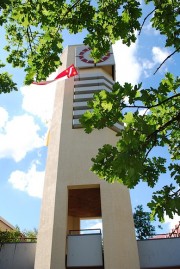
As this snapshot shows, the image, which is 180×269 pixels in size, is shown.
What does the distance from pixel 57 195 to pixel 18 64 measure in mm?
6364

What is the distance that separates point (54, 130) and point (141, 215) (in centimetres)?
683

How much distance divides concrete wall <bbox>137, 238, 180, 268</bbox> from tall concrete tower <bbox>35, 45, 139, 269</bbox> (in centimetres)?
61

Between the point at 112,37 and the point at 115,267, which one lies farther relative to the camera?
the point at 115,267

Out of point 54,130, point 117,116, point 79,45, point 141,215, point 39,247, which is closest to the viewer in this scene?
point 117,116

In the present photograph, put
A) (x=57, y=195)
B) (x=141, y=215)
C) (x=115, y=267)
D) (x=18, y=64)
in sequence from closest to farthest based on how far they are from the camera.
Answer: (x=18, y=64) → (x=115, y=267) → (x=57, y=195) → (x=141, y=215)

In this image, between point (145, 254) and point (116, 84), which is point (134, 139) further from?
point (145, 254)

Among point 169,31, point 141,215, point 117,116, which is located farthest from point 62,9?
point 141,215

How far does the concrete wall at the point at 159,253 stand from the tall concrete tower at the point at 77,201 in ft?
2.01

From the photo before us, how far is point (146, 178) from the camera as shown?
5105mm

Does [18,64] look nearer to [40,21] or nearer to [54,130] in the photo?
[40,21]

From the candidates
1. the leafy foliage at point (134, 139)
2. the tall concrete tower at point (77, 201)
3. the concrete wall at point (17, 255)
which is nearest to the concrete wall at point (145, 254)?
the concrete wall at point (17, 255)

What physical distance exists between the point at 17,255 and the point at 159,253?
584cm

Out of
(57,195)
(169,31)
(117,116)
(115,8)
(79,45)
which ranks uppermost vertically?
(79,45)

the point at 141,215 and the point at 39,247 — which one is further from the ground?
the point at 141,215
